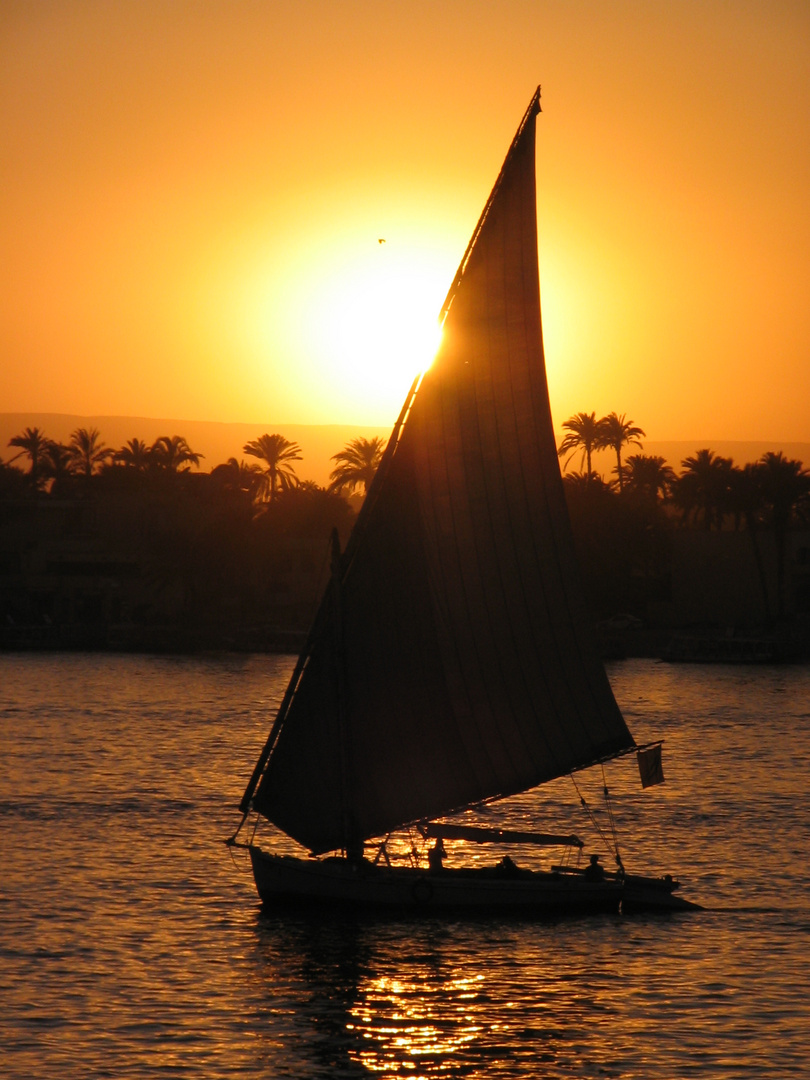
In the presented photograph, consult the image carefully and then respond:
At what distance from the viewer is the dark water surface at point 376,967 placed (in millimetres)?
25297

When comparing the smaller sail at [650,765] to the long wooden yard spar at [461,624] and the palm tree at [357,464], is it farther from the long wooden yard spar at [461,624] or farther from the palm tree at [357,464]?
the palm tree at [357,464]

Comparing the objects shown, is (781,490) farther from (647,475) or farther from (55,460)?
(55,460)

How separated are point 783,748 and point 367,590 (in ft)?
150

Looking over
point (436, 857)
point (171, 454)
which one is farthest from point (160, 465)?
point (436, 857)

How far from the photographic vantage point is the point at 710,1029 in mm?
26844

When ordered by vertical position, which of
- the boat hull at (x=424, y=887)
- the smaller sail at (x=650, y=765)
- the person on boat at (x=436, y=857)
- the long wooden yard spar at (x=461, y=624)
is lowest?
the boat hull at (x=424, y=887)

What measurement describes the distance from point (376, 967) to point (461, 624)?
727 centimetres

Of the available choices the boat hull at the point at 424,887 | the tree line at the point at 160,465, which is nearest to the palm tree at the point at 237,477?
the tree line at the point at 160,465

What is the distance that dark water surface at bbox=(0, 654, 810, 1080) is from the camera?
2530 cm

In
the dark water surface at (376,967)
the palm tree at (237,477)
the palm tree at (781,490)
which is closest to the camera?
the dark water surface at (376,967)

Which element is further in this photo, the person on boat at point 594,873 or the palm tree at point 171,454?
the palm tree at point 171,454

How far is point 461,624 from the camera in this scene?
102ft

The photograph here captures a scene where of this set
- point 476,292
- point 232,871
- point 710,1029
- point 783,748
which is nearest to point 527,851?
point 232,871

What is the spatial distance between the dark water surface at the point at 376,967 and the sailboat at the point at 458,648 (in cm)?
204
